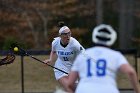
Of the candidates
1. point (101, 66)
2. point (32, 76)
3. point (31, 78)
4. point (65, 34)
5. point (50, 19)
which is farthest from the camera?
point (50, 19)

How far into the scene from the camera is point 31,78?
19.2m

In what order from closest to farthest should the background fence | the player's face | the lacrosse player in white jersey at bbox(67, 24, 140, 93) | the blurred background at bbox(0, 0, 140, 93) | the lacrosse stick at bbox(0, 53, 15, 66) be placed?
the lacrosse player in white jersey at bbox(67, 24, 140, 93), the lacrosse stick at bbox(0, 53, 15, 66), the player's face, the background fence, the blurred background at bbox(0, 0, 140, 93)

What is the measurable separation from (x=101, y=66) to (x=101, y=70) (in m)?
0.04

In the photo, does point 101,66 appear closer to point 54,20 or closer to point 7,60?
point 7,60

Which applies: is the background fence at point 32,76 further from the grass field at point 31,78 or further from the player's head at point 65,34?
the player's head at point 65,34

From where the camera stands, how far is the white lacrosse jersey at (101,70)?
21.9 feet

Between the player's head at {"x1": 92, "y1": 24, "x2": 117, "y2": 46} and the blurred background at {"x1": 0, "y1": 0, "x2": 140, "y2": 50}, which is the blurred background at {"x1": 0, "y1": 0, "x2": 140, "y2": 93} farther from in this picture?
the player's head at {"x1": 92, "y1": 24, "x2": 117, "y2": 46}

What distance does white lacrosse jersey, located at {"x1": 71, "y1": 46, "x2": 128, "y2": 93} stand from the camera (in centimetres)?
668

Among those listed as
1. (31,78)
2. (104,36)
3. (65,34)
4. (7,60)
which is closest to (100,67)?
(104,36)

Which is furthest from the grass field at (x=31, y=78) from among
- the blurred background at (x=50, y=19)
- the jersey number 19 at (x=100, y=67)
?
the blurred background at (x=50, y=19)

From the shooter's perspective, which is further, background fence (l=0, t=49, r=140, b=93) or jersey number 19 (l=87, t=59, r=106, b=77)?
background fence (l=0, t=49, r=140, b=93)

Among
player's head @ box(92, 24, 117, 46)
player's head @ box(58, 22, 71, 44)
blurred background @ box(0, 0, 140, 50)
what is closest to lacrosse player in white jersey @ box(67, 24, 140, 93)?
player's head @ box(92, 24, 117, 46)

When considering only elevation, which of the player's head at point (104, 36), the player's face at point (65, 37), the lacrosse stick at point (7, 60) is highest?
the player's head at point (104, 36)

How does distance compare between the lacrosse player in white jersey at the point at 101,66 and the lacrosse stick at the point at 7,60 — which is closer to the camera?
the lacrosse player in white jersey at the point at 101,66
